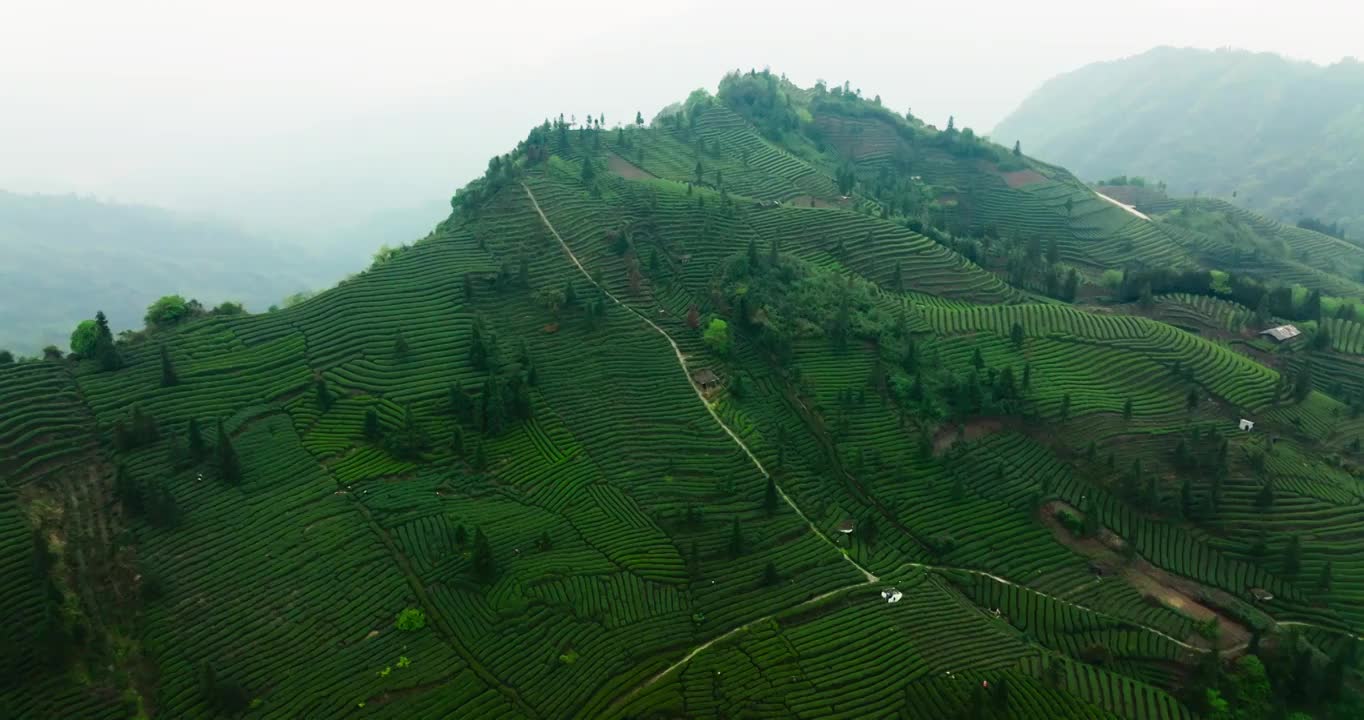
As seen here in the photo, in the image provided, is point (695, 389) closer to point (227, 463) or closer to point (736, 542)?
point (736, 542)

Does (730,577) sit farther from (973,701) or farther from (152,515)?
(152,515)

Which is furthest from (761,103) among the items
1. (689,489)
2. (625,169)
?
(689,489)

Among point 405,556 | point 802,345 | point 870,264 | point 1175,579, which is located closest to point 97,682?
point 405,556

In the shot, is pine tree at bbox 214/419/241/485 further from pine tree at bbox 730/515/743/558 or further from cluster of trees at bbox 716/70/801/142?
cluster of trees at bbox 716/70/801/142

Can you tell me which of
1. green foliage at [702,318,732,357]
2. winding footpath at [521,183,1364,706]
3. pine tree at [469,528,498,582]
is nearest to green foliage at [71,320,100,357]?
pine tree at [469,528,498,582]

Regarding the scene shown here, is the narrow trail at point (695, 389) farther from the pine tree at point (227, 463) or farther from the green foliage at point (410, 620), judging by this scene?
the pine tree at point (227, 463)

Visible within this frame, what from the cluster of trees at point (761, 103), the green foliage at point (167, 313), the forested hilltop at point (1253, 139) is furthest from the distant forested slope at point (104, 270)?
the forested hilltop at point (1253, 139)
